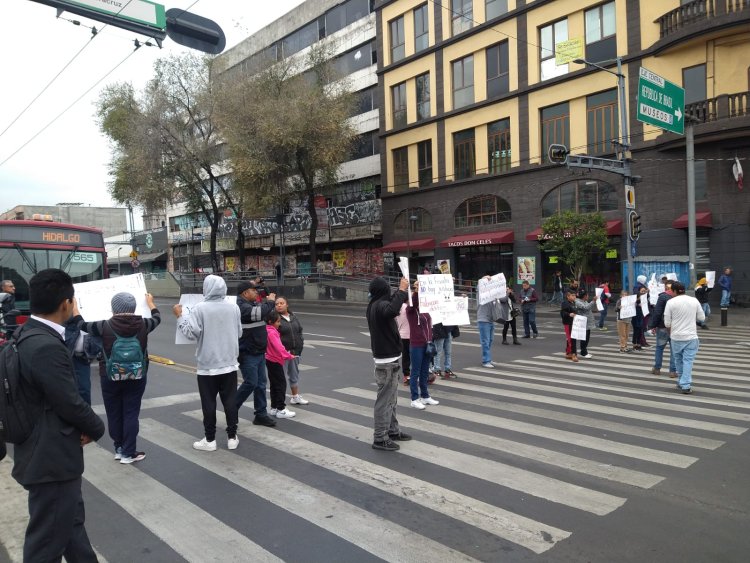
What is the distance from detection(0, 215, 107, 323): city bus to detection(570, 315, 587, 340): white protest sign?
1082 cm

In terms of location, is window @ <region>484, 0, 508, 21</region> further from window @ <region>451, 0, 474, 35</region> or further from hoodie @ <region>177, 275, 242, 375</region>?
hoodie @ <region>177, 275, 242, 375</region>

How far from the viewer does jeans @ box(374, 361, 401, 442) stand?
5996 millimetres

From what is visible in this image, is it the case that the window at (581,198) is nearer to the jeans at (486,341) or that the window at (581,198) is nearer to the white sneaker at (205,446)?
the jeans at (486,341)

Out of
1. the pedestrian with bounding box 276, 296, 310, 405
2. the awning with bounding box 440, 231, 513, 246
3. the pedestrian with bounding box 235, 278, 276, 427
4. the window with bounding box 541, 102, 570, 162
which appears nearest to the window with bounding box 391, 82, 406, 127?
the awning with bounding box 440, 231, 513, 246

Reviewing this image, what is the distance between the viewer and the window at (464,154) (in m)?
31.6

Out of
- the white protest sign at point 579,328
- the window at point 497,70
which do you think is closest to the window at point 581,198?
the window at point 497,70

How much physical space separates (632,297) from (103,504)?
39.5 feet

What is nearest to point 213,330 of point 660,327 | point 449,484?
point 449,484

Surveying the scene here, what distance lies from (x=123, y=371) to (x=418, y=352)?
152 inches

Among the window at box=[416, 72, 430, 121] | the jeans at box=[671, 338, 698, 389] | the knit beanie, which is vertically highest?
the window at box=[416, 72, 430, 121]

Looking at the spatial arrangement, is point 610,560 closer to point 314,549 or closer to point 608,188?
point 314,549

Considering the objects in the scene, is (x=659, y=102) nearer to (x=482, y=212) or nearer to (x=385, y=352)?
(x=385, y=352)

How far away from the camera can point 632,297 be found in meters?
13.2

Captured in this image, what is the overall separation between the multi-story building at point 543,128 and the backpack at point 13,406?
77.4 feet
